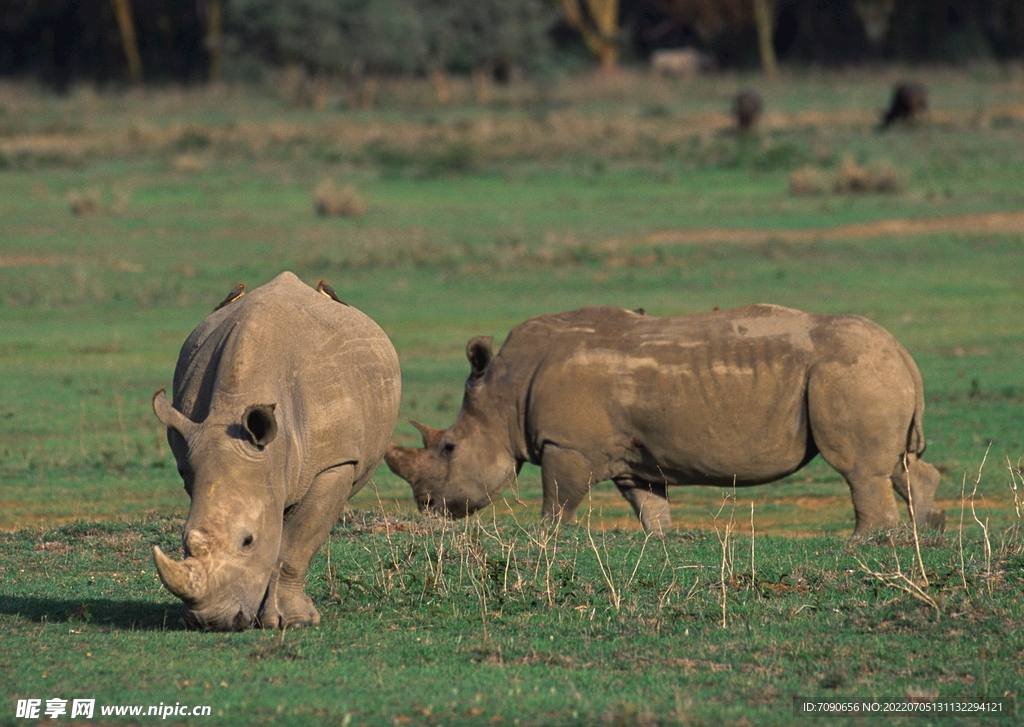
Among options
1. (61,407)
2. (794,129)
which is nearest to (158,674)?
(61,407)

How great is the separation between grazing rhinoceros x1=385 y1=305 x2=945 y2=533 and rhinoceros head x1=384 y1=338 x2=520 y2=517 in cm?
8

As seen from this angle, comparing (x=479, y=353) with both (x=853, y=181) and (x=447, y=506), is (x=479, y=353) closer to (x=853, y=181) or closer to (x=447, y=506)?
(x=447, y=506)

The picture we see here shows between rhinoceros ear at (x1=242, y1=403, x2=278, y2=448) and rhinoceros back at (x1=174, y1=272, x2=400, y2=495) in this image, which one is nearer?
rhinoceros ear at (x1=242, y1=403, x2=278, y2=448)

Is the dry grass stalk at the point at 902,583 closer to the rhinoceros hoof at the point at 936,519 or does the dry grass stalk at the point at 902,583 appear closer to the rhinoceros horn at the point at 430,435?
the rhinoceros hoof at the point at 936,519

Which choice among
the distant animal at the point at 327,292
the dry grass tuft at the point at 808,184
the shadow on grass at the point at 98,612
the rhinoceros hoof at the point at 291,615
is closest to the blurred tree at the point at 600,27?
the dry grass tuft at the point at 808,184

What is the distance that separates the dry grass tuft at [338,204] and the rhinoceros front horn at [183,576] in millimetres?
23435

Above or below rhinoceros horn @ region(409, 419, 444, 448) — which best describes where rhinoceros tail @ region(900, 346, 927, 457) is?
above

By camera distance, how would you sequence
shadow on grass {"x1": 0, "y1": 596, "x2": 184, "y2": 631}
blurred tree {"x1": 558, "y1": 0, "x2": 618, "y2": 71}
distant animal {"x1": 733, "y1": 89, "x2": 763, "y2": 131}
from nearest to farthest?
shadow on grass {"x1": 0, "y1": 596, "x2": 184, "y2": 631} → distant animal {"x1": 733, "y1": 89, "x2": 763, "y2": 131} → blurred tree {"x1": 558, "y1": 0, "x2": 618, "y2": 71}

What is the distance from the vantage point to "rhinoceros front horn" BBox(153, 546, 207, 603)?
21.4 ft

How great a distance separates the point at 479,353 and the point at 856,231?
1705 cm

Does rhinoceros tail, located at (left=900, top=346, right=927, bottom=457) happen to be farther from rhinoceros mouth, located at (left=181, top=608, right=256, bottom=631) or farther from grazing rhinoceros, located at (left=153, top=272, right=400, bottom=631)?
rhinoceros mouth, located at (left=181, top=608, right=256, bottom=631)

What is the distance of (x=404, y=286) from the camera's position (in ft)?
75.5

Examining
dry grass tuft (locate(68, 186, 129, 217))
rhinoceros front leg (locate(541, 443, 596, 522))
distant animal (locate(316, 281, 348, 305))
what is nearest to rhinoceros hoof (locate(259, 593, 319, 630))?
distant animal (locate(316, 281, 348, 305))

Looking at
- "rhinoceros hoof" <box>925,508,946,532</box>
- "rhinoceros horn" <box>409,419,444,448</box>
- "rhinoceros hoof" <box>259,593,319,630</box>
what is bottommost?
"rhinoceros hoof" <box>925,508,946,532</box>
